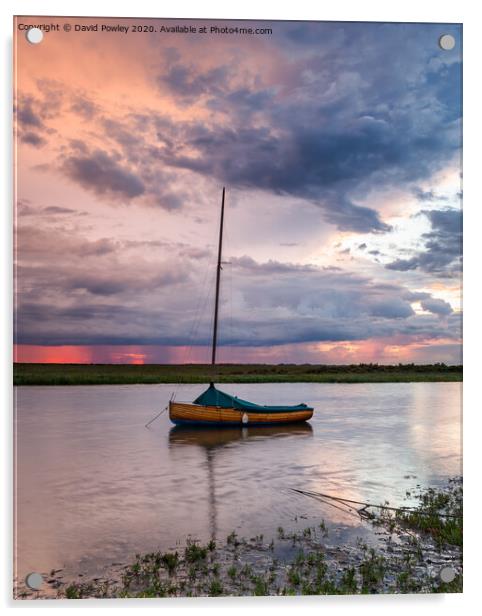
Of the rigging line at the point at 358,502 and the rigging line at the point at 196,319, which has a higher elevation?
the rigging line at the point at 196,319

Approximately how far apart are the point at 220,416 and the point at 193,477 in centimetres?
400

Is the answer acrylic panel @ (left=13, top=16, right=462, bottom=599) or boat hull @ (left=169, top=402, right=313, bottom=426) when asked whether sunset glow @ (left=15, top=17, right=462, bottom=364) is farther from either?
boat hull @ (left=169, top=402, right=313, bottom=426)

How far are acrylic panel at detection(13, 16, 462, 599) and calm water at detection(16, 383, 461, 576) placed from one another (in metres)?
0.04

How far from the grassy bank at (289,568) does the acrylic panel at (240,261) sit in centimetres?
2

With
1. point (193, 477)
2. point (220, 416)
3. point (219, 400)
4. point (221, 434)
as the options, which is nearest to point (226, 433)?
point (221, 434)

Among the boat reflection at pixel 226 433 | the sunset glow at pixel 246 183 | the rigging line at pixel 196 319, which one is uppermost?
the sunset glow at pixel 246 183

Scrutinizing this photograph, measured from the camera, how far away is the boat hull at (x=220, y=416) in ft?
39.8

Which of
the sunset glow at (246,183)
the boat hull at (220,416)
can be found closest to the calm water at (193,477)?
the boat hull at (220,416)

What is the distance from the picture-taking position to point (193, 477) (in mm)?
8172

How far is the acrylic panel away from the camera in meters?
5.59

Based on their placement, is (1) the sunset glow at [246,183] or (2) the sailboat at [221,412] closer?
(1) the sunset glow at [246,183]
